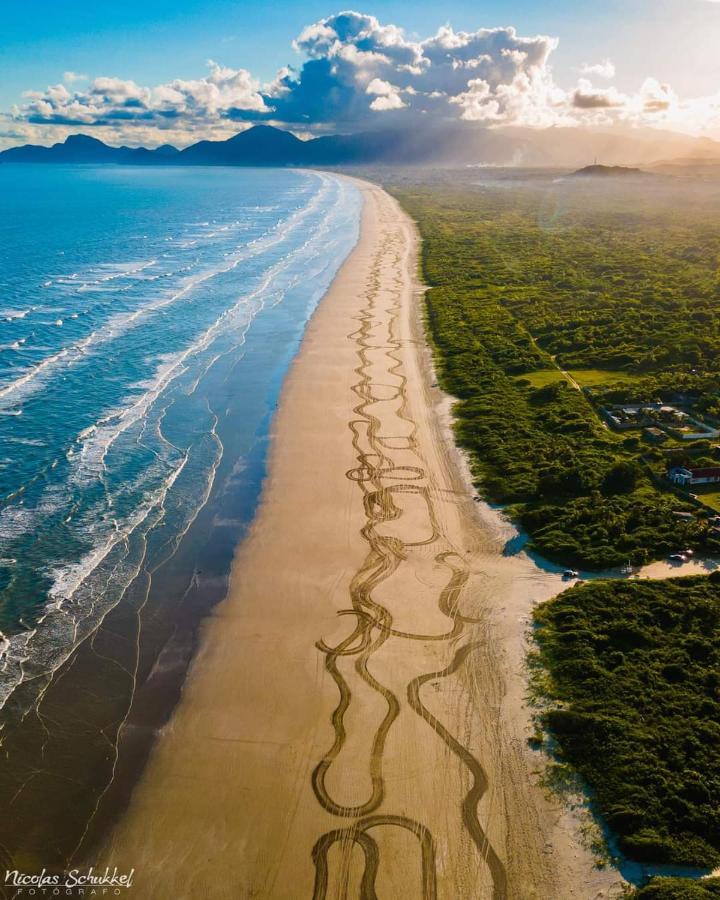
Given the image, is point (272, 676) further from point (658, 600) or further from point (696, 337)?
point (696, 337)

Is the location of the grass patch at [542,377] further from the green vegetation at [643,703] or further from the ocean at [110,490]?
the green vegetation at [643,703]

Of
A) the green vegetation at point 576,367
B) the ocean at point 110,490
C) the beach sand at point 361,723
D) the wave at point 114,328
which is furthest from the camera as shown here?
the wave at point 114,328

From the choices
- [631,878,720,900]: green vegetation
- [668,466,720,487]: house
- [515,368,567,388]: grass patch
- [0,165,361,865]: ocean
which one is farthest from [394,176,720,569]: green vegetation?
[0,165,361,865]: ocean

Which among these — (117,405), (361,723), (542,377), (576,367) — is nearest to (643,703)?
(361,723)

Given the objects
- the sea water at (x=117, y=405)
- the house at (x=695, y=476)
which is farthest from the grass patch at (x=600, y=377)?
the sea water at (x=117, y=405)

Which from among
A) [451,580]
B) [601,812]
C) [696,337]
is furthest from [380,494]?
[696,337]

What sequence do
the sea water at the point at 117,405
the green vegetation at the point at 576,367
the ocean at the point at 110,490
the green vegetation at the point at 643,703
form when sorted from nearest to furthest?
the green vegetation at the point at 643,703
the ocean at the point at 110,490
the sea water at the point at 117,405
the green vegetation at the point at 576,367

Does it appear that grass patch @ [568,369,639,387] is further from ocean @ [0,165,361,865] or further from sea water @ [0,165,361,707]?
ocean @ [0,165,361,865]
